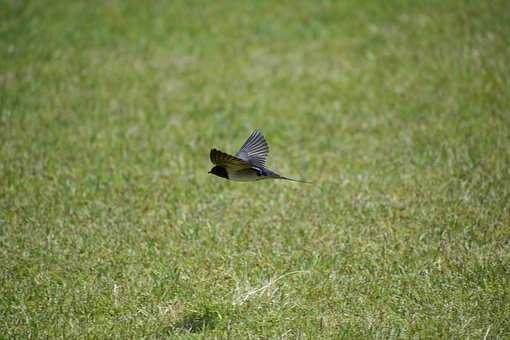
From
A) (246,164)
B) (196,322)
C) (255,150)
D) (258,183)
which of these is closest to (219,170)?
(246,164)

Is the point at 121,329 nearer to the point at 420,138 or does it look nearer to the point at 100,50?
the point at 420,138

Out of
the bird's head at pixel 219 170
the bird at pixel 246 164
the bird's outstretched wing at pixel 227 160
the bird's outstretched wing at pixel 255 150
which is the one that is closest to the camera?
the bird's outstretched wing at pixel 227 160

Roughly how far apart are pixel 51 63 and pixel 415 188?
570cm

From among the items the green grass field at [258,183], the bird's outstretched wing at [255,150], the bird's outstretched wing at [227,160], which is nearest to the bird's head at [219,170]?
the bird's outstretched wing at [227,160]

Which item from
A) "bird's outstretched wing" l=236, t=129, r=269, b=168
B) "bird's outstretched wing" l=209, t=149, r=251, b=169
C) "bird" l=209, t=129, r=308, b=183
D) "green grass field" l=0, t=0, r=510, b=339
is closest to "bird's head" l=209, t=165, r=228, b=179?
"bird" l=209, t=129, r=308, b=183

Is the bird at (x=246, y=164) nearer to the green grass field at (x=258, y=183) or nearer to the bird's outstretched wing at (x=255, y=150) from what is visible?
the bird's outstretched wing at (x=255, y=150)

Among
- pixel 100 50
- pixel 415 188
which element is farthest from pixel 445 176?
pixel 100 50

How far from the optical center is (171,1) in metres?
11.3

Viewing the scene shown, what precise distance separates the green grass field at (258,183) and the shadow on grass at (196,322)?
1 cm

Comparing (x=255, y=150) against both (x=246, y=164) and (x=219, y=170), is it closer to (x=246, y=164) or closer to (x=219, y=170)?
(x=219, y=170)

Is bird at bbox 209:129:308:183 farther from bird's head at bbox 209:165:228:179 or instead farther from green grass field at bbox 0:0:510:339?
green grass field at bbox 0:0:510:339

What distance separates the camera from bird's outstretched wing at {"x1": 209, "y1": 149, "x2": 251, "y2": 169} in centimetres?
386

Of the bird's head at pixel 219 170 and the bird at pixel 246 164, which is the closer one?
the bird at pixel 246 164

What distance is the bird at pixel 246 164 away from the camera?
3961 mm
